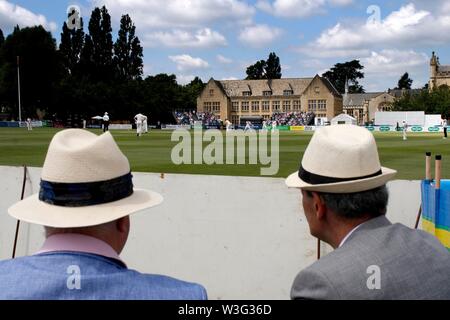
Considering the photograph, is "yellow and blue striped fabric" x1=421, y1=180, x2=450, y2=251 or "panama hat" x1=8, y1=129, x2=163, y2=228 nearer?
"panama hat" x1=8, y1=129, x2=163, y2=228

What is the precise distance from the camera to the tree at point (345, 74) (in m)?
183

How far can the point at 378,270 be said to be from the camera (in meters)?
2.56

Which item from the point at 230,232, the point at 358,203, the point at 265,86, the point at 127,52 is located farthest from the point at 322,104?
the point at 358,203

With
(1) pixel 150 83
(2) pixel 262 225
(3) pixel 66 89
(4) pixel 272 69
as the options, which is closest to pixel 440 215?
(2) pixel 262 225

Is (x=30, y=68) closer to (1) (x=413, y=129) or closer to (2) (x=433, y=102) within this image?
(1) (x=413, y=129)

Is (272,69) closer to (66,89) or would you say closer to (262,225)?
(66,89)

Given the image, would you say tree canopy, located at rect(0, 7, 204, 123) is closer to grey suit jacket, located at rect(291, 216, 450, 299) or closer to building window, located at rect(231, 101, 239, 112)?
building window, located at rect(231, 101, 239, 112)

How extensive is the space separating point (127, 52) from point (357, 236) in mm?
105645

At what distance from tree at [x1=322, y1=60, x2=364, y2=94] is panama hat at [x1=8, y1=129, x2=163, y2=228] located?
184242 mm

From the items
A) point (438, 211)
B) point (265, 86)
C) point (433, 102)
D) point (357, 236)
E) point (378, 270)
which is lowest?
point (438, 211)

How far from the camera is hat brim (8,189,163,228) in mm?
2322

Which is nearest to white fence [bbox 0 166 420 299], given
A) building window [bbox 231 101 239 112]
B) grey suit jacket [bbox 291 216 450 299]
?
grey suit jacket [bbox 291 216 450 299]

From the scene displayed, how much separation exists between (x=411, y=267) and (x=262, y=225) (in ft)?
12.1

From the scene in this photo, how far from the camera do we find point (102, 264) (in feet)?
7.39
